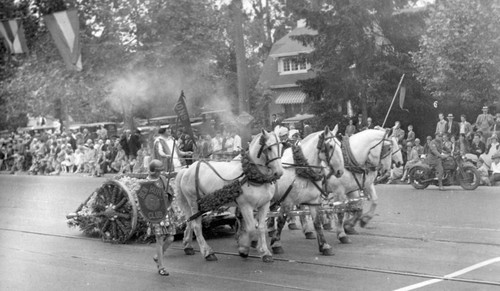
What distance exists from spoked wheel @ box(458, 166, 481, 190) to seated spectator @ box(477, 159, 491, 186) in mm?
637

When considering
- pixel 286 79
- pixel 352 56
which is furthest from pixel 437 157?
pixel 286 79

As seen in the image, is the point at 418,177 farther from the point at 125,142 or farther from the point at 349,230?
the point at 125,142

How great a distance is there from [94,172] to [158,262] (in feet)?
72.1

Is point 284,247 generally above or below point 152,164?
below

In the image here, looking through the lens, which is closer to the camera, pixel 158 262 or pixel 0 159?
pixel 158 262

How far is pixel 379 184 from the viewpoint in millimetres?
22547

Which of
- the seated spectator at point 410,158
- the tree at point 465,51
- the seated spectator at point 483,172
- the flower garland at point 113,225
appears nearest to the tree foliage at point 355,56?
the tree at point 465,51

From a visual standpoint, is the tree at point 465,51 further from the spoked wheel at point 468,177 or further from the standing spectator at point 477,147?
the spoked wheel at point 468,177

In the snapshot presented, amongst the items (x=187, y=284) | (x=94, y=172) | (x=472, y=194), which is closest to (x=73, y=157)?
(x=94, y=172)

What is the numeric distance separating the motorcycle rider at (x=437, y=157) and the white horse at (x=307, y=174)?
30.1 feet

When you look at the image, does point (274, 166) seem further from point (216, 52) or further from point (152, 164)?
point (216, 52)

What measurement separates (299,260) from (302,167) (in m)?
1.64

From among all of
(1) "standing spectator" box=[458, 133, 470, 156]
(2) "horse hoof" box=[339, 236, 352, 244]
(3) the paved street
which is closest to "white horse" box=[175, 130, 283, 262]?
(3) the paved street

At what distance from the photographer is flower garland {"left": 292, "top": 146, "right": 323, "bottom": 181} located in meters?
11.5
